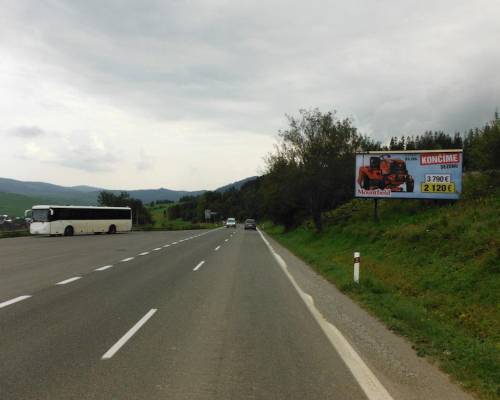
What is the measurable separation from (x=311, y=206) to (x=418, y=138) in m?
80.3

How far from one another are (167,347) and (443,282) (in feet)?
25.7

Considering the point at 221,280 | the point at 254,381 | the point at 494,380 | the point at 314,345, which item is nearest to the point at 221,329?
the point at 314,345

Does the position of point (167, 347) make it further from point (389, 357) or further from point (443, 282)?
point (443, 282)

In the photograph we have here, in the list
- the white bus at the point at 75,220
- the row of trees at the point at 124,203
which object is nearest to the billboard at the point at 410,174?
the white bus at the point at 75,220

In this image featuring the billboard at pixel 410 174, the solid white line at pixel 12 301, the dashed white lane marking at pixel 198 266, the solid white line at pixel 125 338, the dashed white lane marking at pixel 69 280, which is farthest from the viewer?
the billboard at pixel 410 174

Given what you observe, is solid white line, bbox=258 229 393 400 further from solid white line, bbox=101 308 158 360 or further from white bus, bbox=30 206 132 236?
white bus, bbox=30 206 132 236

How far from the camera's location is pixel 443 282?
36.1 feet

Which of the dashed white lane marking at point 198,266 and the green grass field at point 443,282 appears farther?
the dashed white lane marking at point 198,266

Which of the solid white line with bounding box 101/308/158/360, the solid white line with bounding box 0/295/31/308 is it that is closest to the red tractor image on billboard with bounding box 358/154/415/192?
the solid white line with bounding box 101/308/158/360

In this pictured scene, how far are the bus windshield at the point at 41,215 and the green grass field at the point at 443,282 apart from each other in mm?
27458

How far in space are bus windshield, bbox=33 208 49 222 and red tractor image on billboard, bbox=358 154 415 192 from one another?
28.7 metres

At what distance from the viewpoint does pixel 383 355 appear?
573cm

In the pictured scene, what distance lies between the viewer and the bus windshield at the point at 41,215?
131 feet

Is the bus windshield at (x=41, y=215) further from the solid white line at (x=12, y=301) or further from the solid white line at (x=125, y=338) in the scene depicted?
the solid white line at (x=125, y=338)
